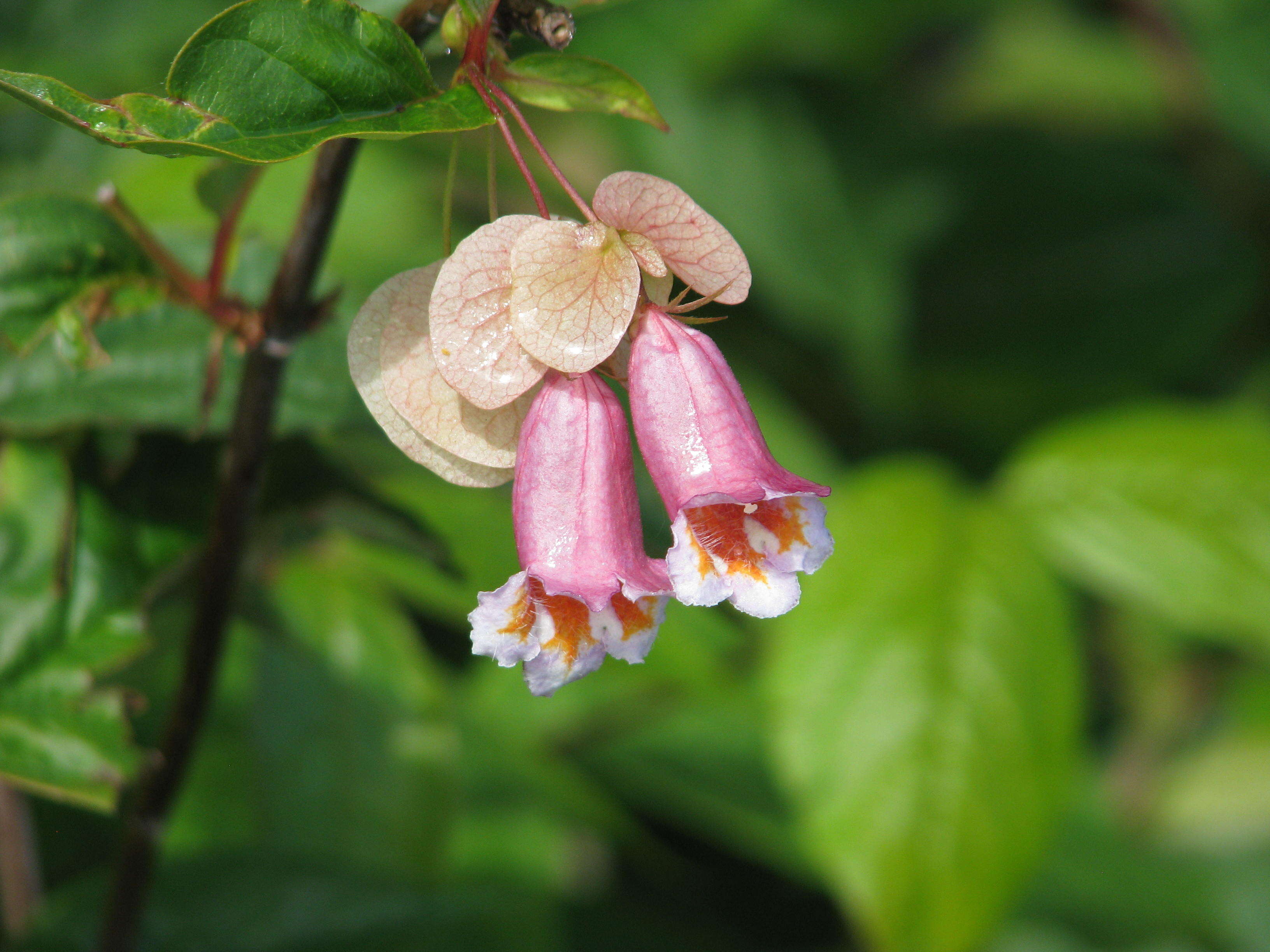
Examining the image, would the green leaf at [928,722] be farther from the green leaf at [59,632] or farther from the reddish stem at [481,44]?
the reddish stem at [481,44]

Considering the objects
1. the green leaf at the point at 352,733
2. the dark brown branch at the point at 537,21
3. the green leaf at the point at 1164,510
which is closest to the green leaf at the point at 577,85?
the dark brown branch at the point at 537,21

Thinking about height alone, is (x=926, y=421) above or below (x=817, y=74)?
below

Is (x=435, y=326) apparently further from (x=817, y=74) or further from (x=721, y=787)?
(x=817, y=74)

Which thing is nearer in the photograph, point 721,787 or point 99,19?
point 721,787

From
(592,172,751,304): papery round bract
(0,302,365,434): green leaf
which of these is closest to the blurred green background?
(0,302,365,434): green leaf

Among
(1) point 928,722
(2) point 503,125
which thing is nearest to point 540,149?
(2) point 503,125

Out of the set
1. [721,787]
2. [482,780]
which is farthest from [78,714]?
[721,787]

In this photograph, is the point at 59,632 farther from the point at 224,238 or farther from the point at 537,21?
the point at 537,21
